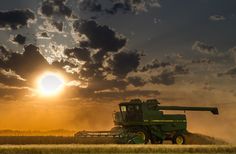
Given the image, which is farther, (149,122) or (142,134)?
(149,122)

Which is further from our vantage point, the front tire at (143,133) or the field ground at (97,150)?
the front tire at (143,133)

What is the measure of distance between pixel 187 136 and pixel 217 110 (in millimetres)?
4862

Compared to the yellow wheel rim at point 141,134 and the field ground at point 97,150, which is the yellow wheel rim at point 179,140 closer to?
the yellow wheel rim at point 141,134

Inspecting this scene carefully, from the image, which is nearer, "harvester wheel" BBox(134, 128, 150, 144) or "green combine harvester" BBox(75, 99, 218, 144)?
"harvester wheel" BBox(134, 128, 150, 144)

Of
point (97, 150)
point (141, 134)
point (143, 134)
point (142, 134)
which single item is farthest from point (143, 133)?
point (97, 150)

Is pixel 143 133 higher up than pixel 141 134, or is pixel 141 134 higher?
pixel 143 133

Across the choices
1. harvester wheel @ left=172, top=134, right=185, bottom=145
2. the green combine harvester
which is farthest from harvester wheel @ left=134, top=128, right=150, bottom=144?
harvester wheel @ left=172, top=134, right=185, bottom=145

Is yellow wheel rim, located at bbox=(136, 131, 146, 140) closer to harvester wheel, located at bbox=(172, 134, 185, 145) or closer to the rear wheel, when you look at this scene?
the rear wheel

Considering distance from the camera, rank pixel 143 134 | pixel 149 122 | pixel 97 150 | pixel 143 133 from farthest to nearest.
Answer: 1. pixel 149 122
2. pixel 143 133
3. pixel 143 134
4. pixel 97 150

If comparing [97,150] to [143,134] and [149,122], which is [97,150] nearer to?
[143,134]

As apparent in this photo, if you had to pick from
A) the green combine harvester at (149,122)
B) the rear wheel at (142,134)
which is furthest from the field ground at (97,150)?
the green combine harvester at (149,122)

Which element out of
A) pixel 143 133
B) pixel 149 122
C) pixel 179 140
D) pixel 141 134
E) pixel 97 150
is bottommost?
pixel 97 150

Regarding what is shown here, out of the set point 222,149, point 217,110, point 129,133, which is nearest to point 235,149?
point 222,149

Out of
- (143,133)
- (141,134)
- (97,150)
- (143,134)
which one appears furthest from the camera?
(143,133)
